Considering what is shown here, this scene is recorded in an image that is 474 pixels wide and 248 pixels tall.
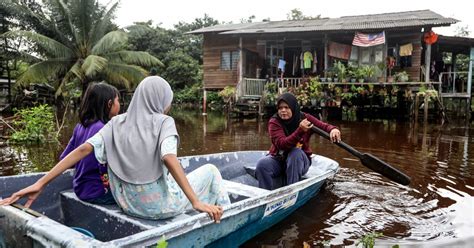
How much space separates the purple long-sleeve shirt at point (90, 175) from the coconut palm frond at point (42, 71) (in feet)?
43.9

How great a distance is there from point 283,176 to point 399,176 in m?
1.23

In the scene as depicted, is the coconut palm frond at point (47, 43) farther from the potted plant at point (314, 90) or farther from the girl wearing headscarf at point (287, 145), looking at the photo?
the girl wearing headscarf at point (287, 145)

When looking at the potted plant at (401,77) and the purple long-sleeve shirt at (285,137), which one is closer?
the purple long-sleeve shirt at (285,137)

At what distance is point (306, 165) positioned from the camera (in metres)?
4.26

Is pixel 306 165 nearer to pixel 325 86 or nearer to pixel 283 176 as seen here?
pixel 283 176

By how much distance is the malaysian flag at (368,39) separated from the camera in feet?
47.2

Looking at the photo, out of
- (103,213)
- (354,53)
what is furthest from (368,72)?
(103,213)

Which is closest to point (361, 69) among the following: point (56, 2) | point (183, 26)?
point (56, 2)

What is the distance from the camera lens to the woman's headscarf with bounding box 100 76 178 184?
2.33m

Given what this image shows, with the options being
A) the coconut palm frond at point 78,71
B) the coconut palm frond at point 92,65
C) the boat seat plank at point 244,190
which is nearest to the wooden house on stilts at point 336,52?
the coconut palm frond at point 92,65

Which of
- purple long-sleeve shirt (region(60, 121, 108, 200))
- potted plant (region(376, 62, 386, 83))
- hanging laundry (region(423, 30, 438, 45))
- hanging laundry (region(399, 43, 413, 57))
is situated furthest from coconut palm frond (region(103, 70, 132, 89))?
purple long-sleeve shirt (region(60, 121, 108, 200))

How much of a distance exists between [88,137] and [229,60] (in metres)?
16.6

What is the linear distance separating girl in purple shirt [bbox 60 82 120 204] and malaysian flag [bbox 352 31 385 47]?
523 inches

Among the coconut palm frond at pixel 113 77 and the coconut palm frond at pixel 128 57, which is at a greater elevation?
→ the coconut palm frond at pixel 128 57
